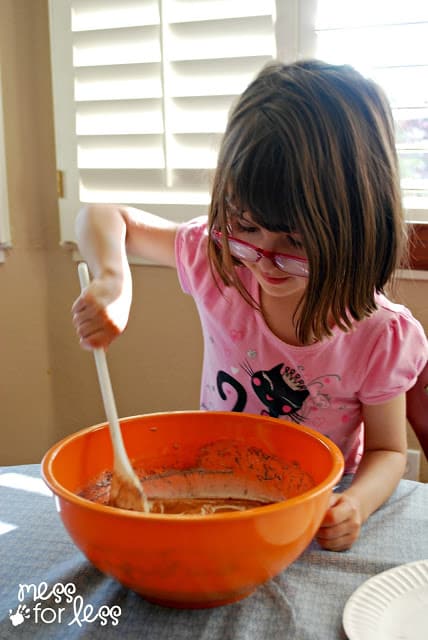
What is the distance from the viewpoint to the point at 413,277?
141 cm

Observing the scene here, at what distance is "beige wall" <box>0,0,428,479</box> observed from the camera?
1.64 meters

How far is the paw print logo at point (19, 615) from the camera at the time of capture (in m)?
0.57

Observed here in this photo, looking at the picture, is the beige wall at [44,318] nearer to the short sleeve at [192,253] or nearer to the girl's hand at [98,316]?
the short sleeve at [192,253]

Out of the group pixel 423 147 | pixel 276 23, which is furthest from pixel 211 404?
pixel 276 23

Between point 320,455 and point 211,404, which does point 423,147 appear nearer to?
point 211,404

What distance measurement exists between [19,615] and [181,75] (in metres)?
1.22

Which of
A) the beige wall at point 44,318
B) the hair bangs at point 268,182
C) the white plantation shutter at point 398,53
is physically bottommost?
the beige wall at point 44,318

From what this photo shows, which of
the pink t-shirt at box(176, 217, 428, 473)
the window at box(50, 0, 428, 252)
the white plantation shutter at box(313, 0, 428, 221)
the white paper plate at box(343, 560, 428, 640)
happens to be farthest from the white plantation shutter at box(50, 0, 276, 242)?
the white paper plate at box(343, 560, 428, 640)

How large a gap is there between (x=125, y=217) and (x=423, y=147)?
25.4 inches

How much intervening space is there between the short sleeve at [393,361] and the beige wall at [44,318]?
2.55ft

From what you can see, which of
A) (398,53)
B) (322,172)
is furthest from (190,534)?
(398,53)

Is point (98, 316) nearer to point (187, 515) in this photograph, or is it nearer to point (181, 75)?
point (187, 515)

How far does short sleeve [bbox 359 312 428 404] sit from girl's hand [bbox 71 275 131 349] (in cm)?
33

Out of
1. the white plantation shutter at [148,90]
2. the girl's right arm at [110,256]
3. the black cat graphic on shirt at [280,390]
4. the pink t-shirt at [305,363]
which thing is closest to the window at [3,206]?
the white plantation shutter at [148,90]
